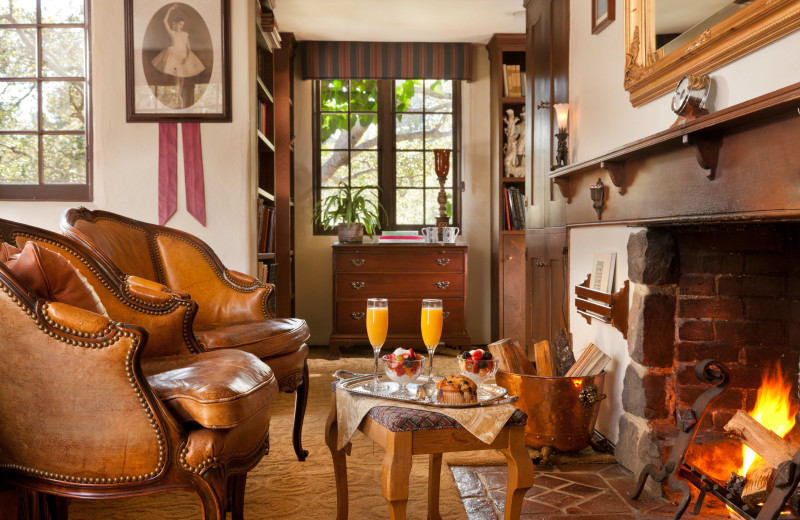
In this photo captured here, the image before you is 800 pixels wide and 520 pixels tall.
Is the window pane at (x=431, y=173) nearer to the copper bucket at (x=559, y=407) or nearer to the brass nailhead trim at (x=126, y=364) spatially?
the copper bucket at (x=559, y=407)

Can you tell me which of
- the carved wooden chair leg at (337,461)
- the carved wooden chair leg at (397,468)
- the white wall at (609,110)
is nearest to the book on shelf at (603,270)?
the white wall at (609,110)

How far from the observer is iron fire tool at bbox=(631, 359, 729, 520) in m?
2.03

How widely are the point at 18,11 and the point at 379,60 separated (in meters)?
2.63

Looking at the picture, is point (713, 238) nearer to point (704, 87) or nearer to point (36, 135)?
point (704, 87)

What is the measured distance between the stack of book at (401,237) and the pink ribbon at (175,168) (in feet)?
5.81

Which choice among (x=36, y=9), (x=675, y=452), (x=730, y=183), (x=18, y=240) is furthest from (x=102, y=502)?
(x=36, y=9)

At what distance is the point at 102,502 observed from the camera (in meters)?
2.34

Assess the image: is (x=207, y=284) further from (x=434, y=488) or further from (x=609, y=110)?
(x=609, y=110)

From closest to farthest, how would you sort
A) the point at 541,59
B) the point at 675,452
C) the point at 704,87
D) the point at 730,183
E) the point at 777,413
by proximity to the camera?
the point at 730,183, the point at 704,87, the point at 675,452, the point at 777,413, the point at 541,59

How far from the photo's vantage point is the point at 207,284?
3.10 m

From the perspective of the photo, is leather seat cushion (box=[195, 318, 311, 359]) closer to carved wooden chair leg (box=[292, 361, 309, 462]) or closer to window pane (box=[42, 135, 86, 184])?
carved wooden chair leg (box=[292, 361, 309, 462])

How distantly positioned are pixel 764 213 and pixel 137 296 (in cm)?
183

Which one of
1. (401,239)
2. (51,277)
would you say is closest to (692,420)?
(51,277)

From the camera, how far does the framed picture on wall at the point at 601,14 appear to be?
2809 millimetres
